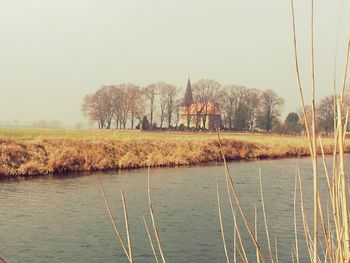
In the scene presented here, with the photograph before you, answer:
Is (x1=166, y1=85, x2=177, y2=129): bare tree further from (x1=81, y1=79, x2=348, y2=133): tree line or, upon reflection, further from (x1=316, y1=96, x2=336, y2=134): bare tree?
(x1=316, y1=96, x2=336, y2=134): bare tree

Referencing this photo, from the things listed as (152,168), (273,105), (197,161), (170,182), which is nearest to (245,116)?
(273,105)

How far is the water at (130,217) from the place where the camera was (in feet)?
31.8

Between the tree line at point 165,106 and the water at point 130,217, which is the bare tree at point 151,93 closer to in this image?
the tree line at point 165,106

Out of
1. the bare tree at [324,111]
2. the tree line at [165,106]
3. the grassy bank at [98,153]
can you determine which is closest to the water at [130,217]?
the bare tree at [324,111]

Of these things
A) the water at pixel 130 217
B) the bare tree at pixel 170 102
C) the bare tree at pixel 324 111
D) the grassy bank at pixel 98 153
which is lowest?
the water at pixel 130 217

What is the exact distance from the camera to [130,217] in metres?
12.8

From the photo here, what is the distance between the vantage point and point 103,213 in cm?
1341

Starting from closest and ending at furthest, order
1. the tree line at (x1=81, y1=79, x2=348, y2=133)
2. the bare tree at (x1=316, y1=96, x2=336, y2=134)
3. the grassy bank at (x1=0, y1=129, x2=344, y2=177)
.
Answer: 1. the bare tree at (x1=316, y1=96, x2=336, y2=134)
2. the grassy bank at (x1=0, y1=129, x2=344, y2=177)
3. the tree line at (x1=81, y1=79, x2=348, y2=133)

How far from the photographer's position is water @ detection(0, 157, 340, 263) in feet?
31.8

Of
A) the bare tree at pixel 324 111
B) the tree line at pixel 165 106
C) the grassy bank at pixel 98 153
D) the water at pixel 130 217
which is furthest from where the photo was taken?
the tree line at pixel 165 106

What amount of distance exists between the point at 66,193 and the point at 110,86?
209 feet

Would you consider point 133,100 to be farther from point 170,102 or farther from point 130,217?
point 130,217

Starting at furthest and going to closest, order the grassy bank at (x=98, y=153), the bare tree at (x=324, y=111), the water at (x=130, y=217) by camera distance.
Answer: the grassy bank at (x=98, y=153)
the water at (x=130, y=217)
the bare tree at (x=324, y=111)

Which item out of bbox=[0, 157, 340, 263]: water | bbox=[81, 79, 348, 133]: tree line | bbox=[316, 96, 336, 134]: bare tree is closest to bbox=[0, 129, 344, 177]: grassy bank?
bbox=[0, 157, 340, 263]: water
